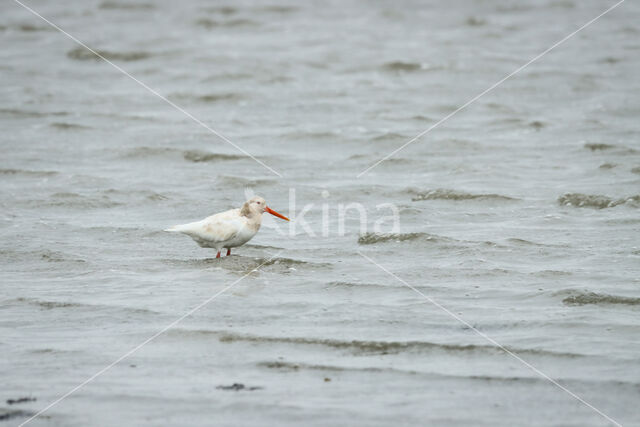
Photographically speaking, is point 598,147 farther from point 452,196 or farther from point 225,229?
point 225,229

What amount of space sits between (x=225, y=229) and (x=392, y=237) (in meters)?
1.94

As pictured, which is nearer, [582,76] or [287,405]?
[287,405]

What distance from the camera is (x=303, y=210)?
11195 mm

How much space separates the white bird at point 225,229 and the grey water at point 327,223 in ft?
0.87

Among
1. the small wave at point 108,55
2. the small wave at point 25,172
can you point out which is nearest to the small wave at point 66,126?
the small wave at point 25,172

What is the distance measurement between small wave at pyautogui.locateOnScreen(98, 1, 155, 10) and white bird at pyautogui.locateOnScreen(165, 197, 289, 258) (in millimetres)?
17807

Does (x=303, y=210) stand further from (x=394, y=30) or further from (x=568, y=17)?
(x=568, y=17)

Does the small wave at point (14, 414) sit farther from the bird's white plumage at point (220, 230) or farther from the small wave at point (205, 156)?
the small wave at point (205, 156)

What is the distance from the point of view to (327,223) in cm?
1060

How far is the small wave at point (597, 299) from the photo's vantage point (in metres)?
7.55

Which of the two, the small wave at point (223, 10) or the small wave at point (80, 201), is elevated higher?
the small wave at point (223, 10)

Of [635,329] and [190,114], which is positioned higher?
[190,114]

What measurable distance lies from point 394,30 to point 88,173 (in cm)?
1156

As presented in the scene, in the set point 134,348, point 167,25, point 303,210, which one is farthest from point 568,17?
point 134,348
